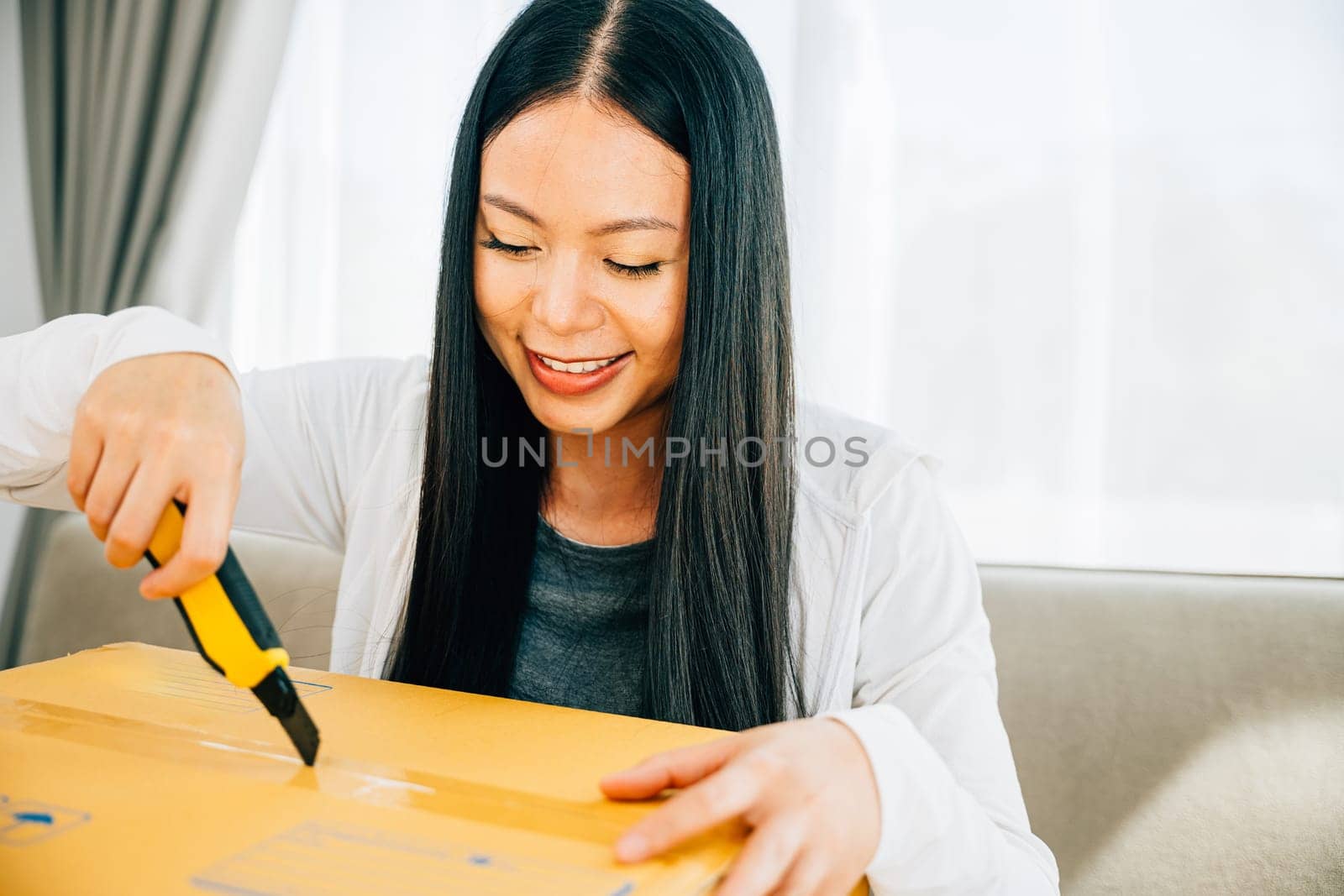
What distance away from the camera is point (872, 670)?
875 millimetres

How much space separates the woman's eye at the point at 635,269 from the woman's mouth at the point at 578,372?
69 millimetres

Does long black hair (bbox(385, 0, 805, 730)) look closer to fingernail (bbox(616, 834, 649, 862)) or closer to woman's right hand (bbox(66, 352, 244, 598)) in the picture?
woman's right hand (bbox(66, 352, 244, 598))

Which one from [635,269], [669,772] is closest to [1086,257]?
[635,269]

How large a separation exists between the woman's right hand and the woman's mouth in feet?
0.88

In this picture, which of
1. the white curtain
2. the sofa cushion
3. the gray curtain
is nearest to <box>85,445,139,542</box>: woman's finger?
the sofa cushion

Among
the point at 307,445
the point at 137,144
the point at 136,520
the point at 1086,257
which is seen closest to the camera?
the point at 136,520

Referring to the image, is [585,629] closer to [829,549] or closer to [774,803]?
[829,549]

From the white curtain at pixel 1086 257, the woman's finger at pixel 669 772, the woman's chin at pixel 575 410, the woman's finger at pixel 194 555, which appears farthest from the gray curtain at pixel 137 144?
the woman's finger at pixel 669 772

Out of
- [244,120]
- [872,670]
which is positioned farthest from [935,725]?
[244,120]

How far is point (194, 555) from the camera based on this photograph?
1.59 ft

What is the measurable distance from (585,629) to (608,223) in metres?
0.39

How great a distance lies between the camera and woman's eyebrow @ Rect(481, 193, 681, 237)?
2.51 feet

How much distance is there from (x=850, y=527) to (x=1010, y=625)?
48 cm

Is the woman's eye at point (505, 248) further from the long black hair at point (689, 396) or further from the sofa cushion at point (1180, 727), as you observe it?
the sofa cushion at point (1180, 727)
